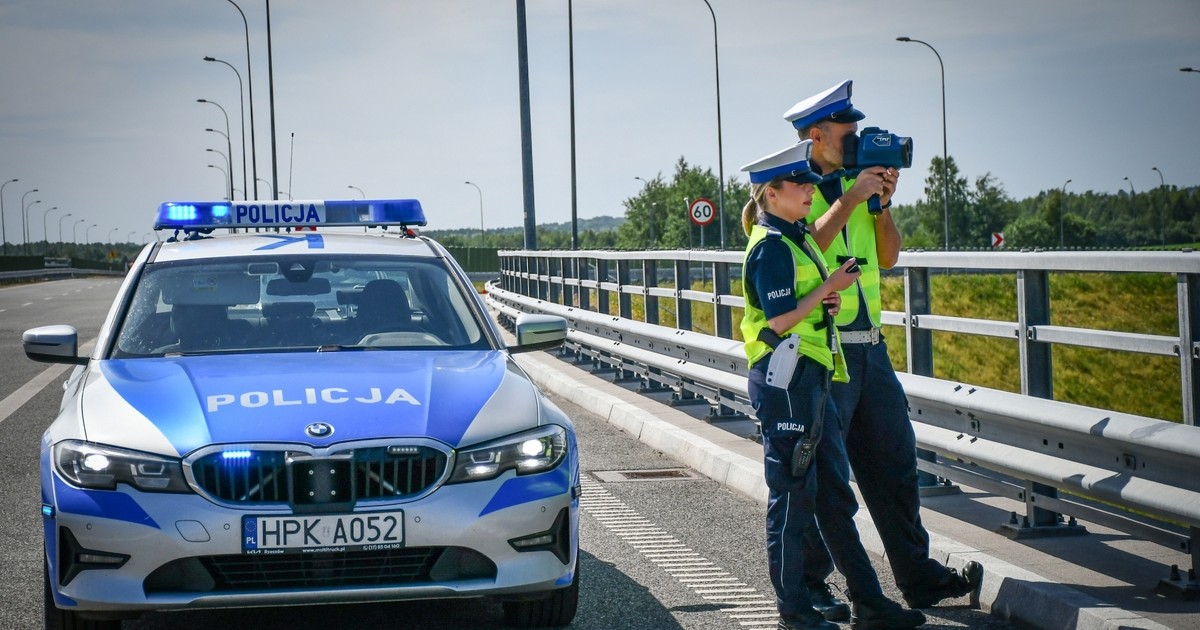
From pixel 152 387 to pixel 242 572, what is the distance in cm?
87

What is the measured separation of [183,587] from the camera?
14.4 feet

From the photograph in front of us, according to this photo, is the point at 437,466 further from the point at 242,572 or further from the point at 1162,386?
the point at 1162,386

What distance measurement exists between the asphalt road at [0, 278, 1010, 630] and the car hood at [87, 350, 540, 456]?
842 mm

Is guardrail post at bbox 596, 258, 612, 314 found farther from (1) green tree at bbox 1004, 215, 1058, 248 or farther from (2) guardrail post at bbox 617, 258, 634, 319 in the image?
(1) green tree at bbox 1004, 215, 1058, 248

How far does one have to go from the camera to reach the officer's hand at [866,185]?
191 inches

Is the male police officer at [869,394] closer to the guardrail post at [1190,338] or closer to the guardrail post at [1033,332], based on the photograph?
the guardrail post at [1033,332]

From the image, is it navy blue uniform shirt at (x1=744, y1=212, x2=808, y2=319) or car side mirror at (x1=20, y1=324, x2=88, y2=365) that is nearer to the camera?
navy blue uniform shirt at (x1=744, y1=212, x2=808, y2=319)

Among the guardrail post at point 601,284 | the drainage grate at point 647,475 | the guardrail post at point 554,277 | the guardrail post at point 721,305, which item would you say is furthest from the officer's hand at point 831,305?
the guardrail post at point 554,277

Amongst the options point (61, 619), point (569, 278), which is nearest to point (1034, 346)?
point (61, 619)

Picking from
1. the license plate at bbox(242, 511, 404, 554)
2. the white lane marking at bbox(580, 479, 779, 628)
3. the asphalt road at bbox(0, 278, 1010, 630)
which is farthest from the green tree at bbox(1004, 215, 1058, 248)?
the license plate at bbox(242, 511, 404, 554)

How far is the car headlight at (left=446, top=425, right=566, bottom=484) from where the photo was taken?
180 inches

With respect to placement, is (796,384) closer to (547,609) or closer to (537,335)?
(547,609)

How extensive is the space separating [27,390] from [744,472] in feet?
29.3

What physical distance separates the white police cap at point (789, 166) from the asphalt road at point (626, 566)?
5.34ft
